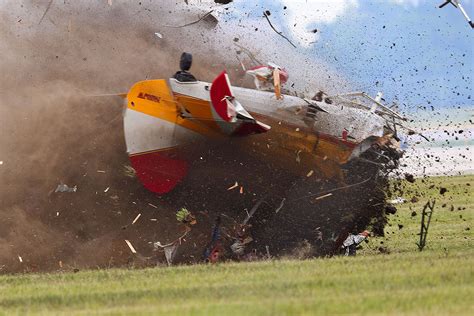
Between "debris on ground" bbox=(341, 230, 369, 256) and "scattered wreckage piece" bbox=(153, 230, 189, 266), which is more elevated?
"debris on ground" bbox=(341, 230, 369, 256)

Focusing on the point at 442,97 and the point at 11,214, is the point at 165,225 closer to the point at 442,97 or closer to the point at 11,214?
the point at 11,214

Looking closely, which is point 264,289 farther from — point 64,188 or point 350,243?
point 64,188

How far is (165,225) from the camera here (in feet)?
44.1

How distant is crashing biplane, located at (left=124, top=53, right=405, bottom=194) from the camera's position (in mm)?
12812

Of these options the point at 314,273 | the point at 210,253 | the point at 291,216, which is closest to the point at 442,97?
the point at 291,216

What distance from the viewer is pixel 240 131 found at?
12.6 meters

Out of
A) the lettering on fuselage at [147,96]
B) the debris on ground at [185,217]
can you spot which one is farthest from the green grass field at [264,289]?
the lettering on fuselage at [147,96]

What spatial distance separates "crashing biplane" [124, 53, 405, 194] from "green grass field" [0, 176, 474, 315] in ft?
7.24

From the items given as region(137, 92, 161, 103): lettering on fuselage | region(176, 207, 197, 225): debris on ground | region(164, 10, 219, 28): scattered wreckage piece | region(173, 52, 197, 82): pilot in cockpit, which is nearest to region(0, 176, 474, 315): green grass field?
region(176, 207, 197, 225): debris on ground

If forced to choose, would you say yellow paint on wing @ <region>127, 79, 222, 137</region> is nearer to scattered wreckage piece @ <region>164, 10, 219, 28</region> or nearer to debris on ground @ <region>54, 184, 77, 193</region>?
debris on ground @ <region>54, 184, 77, 193</region>

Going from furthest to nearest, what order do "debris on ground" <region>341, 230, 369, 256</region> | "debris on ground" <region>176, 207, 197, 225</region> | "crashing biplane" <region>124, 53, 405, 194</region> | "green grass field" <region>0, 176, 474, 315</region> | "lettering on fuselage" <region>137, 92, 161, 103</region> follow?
"debris on ground" <region>341, 230, 369, 256</region> < "debris on ground" <region>176, 207, 197, 225</region> < "lettering on fuselage" <region>137, 92, 161, 103</region> < "crashing biplane" <region>124, 53, 405, 194</region> < "green grass field" <region>0, 176, 474, 315</region>

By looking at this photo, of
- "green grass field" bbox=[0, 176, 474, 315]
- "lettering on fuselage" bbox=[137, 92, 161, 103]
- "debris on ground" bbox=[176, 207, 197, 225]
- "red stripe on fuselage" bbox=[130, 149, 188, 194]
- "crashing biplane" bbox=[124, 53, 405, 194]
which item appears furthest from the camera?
"debris on ground" bbox=[176, 207, 197, 225]

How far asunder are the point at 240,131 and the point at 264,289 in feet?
15.7

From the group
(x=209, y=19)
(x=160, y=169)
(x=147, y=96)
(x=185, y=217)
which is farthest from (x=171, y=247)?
(x=209, y=19)
